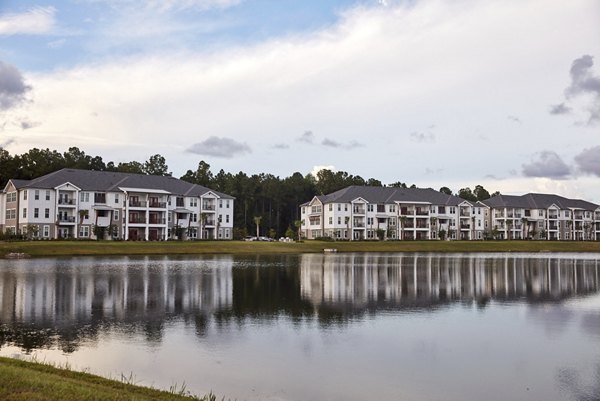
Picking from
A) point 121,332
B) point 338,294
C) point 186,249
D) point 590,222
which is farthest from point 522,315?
point 590,222

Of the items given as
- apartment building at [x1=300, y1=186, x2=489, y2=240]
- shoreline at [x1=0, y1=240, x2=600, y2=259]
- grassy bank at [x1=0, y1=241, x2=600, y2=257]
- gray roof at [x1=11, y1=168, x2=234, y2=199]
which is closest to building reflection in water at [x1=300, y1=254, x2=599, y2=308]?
shoreline at [x1=0, y1=240, x2=600, y2=259]

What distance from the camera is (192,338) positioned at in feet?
65.0

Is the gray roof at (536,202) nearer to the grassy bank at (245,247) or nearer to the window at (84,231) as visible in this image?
the grassy bank at (245,247)

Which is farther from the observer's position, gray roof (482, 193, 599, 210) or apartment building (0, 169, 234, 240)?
gray roof (482, 193, 599, 210)

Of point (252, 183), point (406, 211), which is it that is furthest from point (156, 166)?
point (406, 211)

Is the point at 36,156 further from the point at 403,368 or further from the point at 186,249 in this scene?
the point at 403,368

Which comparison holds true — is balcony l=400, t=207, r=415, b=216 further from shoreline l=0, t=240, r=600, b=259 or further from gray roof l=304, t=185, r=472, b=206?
Result: shoreline l=0, t=240, r=600, b=259

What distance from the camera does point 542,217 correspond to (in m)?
151

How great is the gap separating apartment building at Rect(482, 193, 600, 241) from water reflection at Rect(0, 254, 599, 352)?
327 feet

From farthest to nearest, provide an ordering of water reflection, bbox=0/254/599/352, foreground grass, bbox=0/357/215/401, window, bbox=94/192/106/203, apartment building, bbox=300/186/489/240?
apartment building, bbox=300/186/489/240 < window, bbox=94/192/106/203 < water reflection, bbox=0/254/599/352 < foreground grass, bbox=0/357/215/401

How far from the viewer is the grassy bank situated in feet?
232

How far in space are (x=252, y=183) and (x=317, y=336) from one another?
4963 inches

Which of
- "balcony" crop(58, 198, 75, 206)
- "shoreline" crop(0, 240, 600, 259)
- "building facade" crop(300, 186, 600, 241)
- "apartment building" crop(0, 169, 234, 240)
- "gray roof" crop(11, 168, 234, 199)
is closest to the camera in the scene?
"shoreline" crop(0, 240, 600, 259)

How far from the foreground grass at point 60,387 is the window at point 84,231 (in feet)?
281
